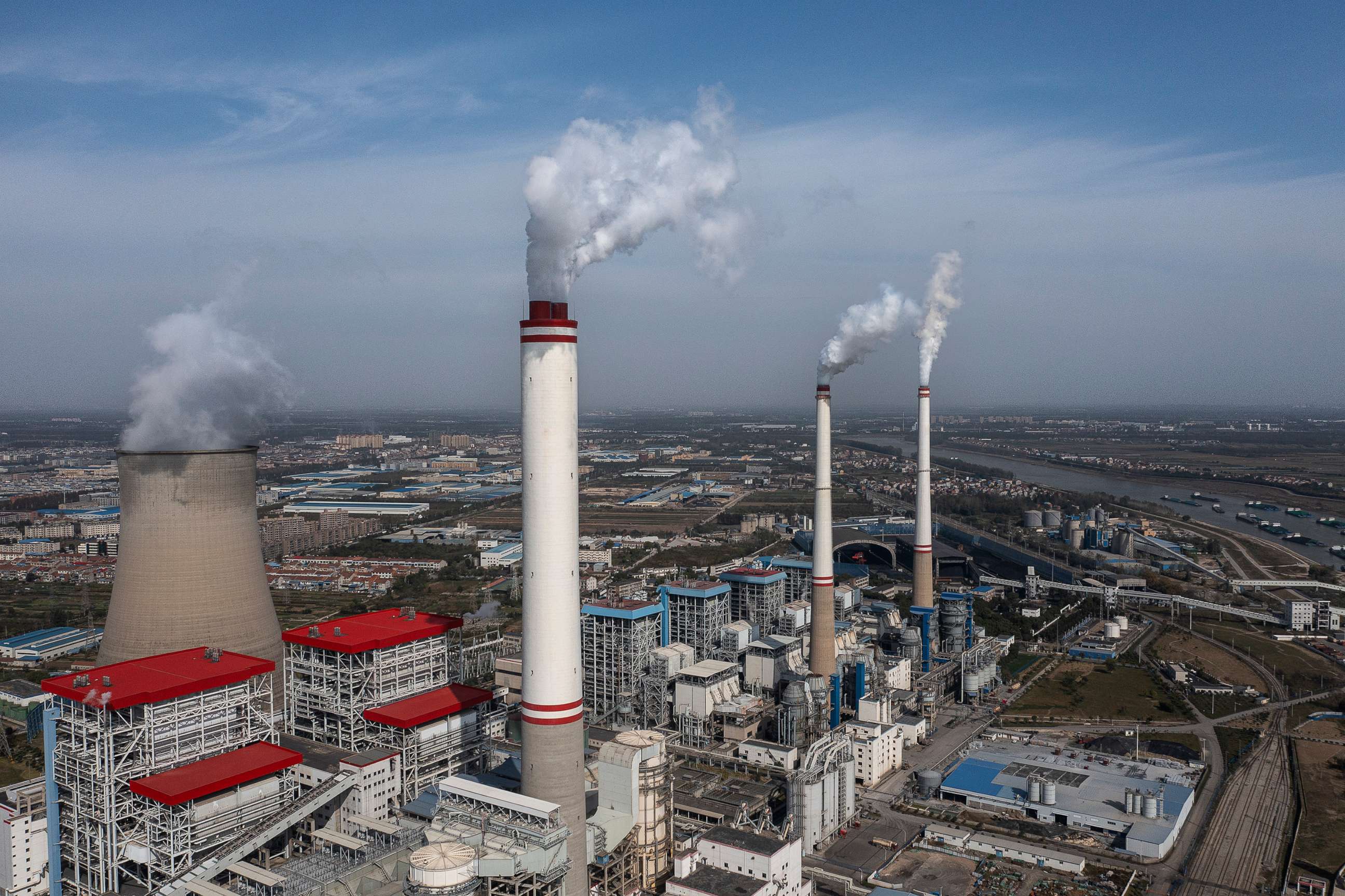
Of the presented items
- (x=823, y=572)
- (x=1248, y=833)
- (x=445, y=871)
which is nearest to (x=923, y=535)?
(x=823, y=572)

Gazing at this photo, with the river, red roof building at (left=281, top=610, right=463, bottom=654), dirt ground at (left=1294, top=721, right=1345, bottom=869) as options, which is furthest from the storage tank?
the river

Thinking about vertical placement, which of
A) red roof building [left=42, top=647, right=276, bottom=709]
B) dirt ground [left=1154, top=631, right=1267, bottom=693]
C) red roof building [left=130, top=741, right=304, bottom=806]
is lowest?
dirt ground [left=1154, top=631, right=1267, bottom=693]

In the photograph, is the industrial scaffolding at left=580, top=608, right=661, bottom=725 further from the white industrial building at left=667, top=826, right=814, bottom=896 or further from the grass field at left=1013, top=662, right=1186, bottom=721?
the grass field at left=1013, top=662, right=1186, bottom=721

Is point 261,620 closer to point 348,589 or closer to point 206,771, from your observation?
point 206,771

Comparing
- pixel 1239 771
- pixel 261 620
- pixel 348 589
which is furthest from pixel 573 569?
pixel 348 589

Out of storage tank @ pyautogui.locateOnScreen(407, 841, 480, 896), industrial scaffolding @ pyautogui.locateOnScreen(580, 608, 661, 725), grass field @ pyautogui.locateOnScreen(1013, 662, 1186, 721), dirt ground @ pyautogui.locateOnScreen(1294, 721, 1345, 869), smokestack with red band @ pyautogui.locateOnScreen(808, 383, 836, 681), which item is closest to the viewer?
storage tank @ pyautogui.locateOnScreen(407, 841, 480, 896)

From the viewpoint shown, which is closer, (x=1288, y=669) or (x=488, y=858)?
(x=488, y=858)

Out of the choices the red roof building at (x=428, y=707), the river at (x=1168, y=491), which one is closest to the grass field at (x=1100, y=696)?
the red roof building at (x=428, y=707)
